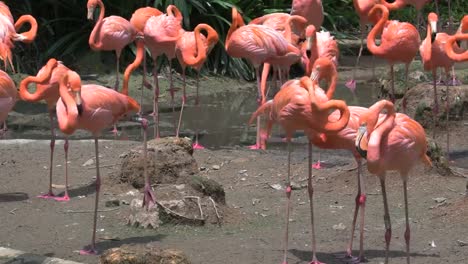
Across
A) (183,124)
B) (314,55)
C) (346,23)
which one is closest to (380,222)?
(314,55)

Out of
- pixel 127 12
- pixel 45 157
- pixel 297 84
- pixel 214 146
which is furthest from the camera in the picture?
pixel 127 12

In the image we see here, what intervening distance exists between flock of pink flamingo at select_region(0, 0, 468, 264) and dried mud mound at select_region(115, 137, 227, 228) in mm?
140

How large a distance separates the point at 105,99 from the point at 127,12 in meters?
6.79

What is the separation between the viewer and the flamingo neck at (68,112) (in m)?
5.64

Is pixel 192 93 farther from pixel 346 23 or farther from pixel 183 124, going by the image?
pixel 346 23

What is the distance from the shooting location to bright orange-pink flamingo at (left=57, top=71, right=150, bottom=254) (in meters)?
5.63

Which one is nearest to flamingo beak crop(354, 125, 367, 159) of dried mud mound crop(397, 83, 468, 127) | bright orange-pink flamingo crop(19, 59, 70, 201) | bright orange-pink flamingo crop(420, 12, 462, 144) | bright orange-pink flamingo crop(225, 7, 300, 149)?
bright orange-pink flamingo crop(19, 59, 70, 201)

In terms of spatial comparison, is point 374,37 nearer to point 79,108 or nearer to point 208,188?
point 208,188

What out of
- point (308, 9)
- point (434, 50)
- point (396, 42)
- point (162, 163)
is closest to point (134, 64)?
point (162, 163)

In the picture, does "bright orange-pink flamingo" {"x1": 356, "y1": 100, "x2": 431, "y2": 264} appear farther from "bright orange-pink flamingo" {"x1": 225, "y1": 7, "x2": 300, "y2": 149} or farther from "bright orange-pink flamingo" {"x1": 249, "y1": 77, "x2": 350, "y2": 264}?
"bright orange-pink flamingo" {"x1": 225, "y1": 7, "x2": 300, "y2": 149}

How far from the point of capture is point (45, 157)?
7.99m

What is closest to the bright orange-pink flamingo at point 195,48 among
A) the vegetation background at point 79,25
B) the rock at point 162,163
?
the rock at point 162,163

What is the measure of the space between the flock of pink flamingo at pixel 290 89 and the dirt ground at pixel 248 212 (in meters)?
0.23

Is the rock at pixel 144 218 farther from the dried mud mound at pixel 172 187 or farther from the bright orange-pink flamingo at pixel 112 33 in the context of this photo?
the bright orange-pink flamingo at pixel 112 33
